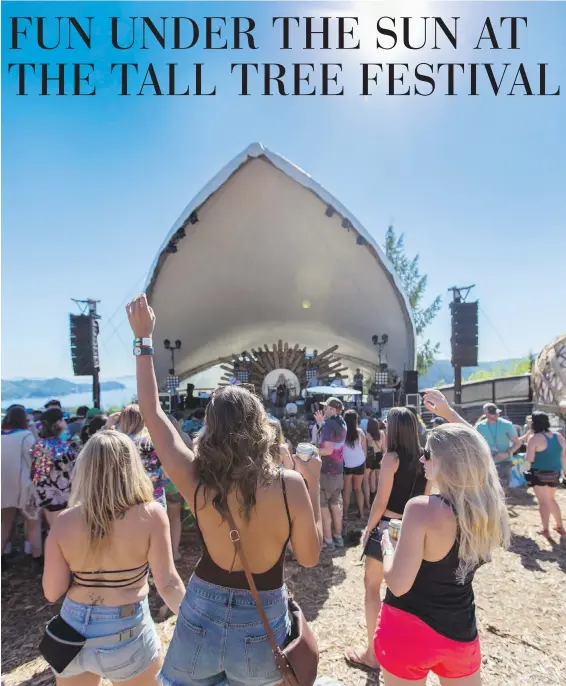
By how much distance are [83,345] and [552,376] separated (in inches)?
508

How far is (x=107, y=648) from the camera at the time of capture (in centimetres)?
168

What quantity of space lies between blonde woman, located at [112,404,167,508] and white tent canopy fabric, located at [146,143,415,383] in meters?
8.59

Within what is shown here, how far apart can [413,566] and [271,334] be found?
18.8 metres

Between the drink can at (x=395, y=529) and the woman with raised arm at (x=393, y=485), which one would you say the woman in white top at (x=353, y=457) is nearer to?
the woman with raised arm at (x=393, y=485)

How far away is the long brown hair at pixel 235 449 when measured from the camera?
1335 mm

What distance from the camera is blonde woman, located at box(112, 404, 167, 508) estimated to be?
3.16 m

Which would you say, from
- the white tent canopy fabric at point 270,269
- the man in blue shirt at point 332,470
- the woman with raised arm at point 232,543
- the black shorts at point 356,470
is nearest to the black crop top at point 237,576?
the woman with raised arm at point 232,543

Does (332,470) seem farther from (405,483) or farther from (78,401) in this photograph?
(78,401)

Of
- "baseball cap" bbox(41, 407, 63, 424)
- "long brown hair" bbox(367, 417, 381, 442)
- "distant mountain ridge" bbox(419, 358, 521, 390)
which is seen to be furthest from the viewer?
"distant mountain ridge" bbox(419, 358, 521, 390)

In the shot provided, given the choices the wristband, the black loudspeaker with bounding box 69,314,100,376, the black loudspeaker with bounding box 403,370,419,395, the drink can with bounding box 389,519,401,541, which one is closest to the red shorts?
the drink can with bounding box 389,519,401,541

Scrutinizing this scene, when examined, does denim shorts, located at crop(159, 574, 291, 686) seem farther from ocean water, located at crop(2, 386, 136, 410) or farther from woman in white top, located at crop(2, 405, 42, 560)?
ocean water, located at crop(2, 386, 136, 410)

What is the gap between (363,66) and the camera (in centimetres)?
419

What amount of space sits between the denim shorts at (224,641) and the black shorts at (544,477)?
433 centimetres

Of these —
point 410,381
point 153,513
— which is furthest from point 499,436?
point 410,381
